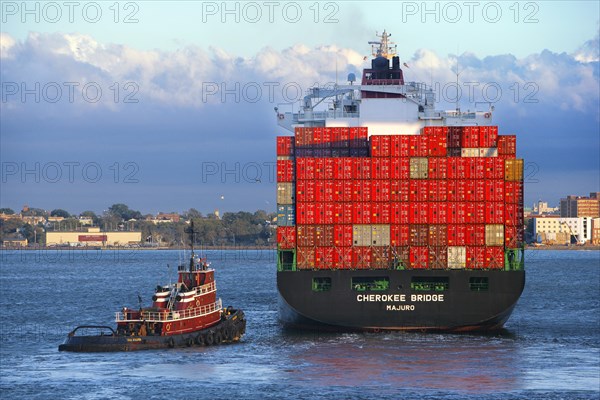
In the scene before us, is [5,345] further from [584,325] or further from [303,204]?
[584,325]

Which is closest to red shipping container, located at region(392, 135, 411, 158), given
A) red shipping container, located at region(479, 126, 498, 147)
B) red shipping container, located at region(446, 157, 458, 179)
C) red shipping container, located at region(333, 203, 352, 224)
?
red shipping container, located at region(446, 157, 458, 179)

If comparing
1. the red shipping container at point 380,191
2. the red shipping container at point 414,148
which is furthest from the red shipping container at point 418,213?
the red shipping container at point 414,148

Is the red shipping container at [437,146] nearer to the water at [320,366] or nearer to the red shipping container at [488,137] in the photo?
the red shipping container at [488,137]

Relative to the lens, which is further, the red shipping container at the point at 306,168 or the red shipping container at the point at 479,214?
the red shipping container at the point at 306,168

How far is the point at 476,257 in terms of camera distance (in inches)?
2360

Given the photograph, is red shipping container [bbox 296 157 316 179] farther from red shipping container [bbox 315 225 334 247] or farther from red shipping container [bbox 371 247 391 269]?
red shipping container [bbox 371 247 391 269]

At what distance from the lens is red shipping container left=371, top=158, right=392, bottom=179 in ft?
200

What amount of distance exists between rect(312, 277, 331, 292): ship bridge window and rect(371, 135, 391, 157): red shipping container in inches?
275

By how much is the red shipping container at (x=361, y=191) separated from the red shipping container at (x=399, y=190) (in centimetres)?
117

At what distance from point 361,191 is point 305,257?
14.4 feet

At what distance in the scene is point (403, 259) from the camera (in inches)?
2357

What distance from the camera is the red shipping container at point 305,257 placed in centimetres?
5994

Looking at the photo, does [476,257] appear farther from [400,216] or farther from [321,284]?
[321,284]

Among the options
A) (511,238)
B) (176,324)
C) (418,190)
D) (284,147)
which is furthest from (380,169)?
(176,324)
